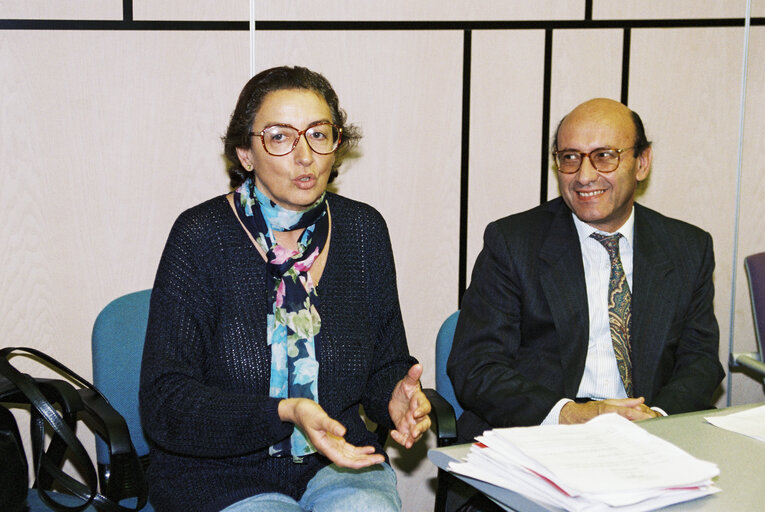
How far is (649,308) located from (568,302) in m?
0.26

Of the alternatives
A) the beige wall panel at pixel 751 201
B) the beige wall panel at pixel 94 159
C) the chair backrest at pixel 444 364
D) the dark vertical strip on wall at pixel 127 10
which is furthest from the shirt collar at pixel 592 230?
the dark vertical strip on wall at pixel 127 10

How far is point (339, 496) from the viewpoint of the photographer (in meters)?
1.90

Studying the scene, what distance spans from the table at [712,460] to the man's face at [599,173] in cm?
81

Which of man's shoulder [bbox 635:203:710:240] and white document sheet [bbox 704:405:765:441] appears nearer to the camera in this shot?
white document sheet [bbox 704:405:765:441]

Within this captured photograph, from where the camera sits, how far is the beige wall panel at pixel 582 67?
3180mm

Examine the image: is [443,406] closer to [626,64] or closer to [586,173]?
[586,173]

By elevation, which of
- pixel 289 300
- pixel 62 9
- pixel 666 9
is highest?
pixel 666 9

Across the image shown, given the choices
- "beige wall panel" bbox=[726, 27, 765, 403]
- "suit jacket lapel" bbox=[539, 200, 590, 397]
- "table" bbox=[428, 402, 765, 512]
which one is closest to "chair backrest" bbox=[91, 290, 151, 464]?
"table" bbox=[428, 402, 765, 512]

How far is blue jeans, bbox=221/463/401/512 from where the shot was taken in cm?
185

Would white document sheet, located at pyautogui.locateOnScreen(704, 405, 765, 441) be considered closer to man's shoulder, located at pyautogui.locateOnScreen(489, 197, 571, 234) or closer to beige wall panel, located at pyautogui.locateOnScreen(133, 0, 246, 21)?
man's shoulder, located at pyautogui.locateOnScreen(489, 197, 571, 234)

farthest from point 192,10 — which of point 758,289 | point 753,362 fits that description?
point 753,362

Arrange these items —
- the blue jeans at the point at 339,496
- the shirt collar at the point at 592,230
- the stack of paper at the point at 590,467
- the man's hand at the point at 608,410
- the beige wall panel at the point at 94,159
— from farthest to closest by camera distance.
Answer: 1. the beige wall panel at the point at 94,159
2. the shirt collar at the point at 592,230
3. the man's hand at the point at 608,410
4. the blue jeans at the point at 339,496
5. the stack of paper at the point at 590,467

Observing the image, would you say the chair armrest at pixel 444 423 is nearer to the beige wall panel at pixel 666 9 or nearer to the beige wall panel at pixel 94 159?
the beige wall panel at pixel 94 159

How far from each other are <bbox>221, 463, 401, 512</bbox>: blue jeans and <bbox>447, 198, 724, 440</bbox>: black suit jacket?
470mm
